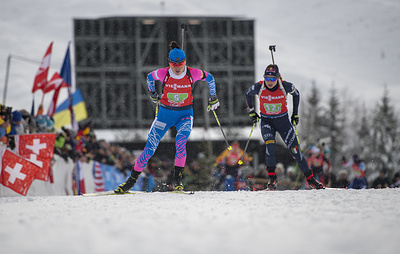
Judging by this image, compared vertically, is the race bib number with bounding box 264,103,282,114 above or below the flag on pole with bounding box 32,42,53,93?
below

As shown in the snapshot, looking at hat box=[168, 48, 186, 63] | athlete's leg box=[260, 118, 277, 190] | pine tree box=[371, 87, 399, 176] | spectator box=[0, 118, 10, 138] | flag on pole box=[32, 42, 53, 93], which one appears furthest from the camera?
pine tree box=[371, 87, 399, 176]

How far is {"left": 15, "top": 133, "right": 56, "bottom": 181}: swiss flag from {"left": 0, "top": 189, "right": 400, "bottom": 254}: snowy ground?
392 centimetres

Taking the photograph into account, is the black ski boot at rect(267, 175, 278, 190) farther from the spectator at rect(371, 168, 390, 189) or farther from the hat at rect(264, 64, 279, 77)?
the spectator at rect(371, 168, 390, 189)

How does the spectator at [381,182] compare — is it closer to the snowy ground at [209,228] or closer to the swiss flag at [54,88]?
the swiss flag at [54,88]

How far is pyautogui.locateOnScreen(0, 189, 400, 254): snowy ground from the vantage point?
2725mm

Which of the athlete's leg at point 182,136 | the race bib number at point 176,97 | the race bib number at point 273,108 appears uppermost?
the race bib number at point 176,97

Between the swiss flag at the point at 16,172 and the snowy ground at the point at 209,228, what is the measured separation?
328cm

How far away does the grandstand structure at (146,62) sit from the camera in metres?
28.7

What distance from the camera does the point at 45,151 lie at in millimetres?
8492

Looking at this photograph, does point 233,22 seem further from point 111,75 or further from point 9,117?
point 9,117

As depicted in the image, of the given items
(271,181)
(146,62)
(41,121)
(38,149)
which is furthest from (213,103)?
(146,62)

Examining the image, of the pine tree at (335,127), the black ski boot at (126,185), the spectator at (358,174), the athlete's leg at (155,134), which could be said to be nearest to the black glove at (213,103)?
the athlete's leg at (155,134)

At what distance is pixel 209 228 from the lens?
10.5ft

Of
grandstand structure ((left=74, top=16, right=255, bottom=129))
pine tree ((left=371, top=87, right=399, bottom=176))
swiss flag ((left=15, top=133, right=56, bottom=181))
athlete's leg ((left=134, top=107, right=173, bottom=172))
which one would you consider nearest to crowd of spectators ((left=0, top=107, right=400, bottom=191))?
swiss flag ((left=15, top=133, right=56, bottom=181))
